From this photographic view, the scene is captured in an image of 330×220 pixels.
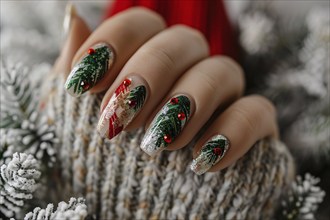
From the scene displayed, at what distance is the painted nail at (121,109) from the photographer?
14.1 inches

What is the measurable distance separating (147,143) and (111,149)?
2.3 inches

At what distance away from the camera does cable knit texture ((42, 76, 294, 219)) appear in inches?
15.6

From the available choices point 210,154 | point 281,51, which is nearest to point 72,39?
point 210,154

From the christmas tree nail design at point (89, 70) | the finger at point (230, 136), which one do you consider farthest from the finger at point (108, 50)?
the finger at point (230, 136)

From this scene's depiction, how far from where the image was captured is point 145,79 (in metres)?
0.37

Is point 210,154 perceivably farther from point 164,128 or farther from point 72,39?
point 72,39

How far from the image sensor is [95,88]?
39 centimetres

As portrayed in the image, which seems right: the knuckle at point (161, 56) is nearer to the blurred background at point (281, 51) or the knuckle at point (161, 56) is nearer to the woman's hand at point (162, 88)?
the woman's hand at point (162, 88)

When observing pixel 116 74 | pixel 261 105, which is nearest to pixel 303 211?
pixel 261 105

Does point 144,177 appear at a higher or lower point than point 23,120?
lower

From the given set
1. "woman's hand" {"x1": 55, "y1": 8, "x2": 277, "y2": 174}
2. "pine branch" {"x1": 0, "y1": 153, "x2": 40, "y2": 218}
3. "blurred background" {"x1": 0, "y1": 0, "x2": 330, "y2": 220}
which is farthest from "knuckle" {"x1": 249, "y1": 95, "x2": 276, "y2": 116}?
"pine branch" {"x1": 0, "y1": 153, "x2": 40, "y2": 218}

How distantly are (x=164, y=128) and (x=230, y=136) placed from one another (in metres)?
0.06

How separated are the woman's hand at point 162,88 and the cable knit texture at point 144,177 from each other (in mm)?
22

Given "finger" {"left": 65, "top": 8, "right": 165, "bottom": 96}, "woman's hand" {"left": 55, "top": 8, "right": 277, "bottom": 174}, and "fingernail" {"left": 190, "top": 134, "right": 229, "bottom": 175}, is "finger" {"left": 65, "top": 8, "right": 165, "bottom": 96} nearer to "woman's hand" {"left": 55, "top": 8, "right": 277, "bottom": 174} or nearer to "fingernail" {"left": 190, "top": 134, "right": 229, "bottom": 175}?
"woman's hand" {"left": 55, "top": 8, "right": 277, "bottom": 174}
